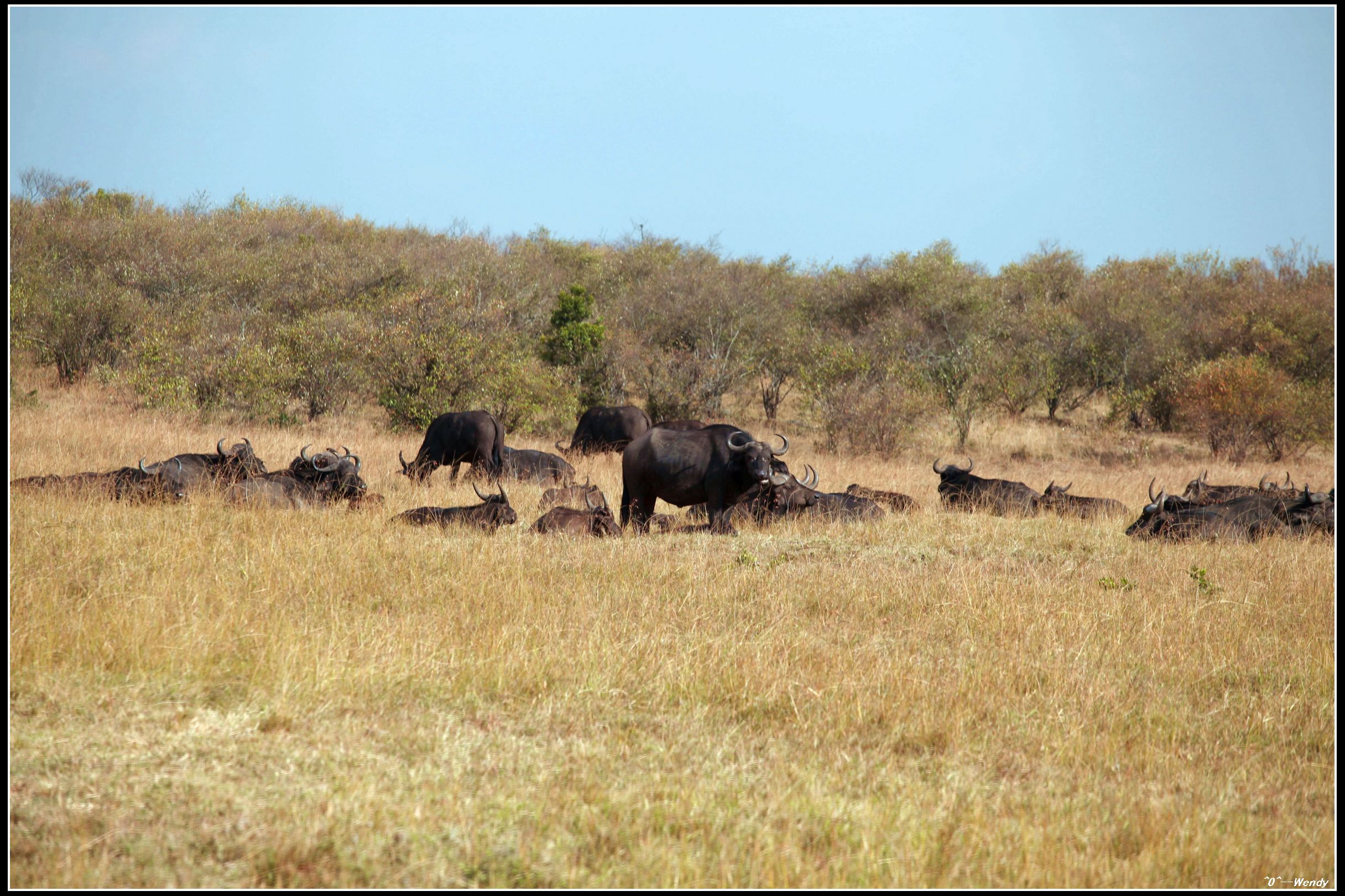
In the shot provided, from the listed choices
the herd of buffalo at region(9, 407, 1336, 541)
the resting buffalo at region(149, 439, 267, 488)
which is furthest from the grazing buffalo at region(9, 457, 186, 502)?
the resting buffalo at region(149, 439, 267, 488)

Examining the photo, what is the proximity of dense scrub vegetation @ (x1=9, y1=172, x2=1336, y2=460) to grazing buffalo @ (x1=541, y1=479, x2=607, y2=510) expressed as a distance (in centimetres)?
993

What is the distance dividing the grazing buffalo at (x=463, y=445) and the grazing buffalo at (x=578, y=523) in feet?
14.8

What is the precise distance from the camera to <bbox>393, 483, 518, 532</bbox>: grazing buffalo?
1020 centimetres

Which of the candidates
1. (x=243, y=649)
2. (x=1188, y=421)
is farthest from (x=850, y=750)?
(x=1188, y=421)

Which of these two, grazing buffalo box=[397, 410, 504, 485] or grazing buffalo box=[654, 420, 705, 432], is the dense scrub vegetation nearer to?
grazing buffalo box=[397, 410, 504, 485]

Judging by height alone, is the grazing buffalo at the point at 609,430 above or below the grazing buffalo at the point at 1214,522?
above

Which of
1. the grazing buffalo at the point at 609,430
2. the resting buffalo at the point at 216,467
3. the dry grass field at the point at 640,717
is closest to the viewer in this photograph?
the dry grass field at the point at 640,717

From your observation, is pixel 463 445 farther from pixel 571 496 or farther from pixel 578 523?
pixel 578 523

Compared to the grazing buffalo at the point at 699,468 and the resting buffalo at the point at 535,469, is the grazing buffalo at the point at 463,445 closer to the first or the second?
the resting buffalo at the point at 535,469

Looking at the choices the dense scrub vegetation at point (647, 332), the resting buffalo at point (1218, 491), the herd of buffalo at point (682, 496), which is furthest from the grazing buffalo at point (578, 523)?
the dense scrub vegetation at point (647, 332)

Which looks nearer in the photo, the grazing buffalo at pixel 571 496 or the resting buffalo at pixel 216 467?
the resting buffalo at pixel 216 467

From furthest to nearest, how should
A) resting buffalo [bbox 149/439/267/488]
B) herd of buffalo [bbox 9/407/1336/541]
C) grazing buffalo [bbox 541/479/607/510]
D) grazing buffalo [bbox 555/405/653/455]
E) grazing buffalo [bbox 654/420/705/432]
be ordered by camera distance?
grazing buffalo [bbox 555/405/653/455], grazing buffalo [bbox 541/479/607/510], grazing buffalo [bbox 654/420/705/432], resting buffalo [bbox 149/439/267/488], herd of buffalo [bbox 9/407/1336/541]

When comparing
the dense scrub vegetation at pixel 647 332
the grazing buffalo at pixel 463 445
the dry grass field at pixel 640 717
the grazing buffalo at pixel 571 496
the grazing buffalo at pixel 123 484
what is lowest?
the dry grass field at pixel 640 717

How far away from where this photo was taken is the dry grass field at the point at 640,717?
3.39 metres
